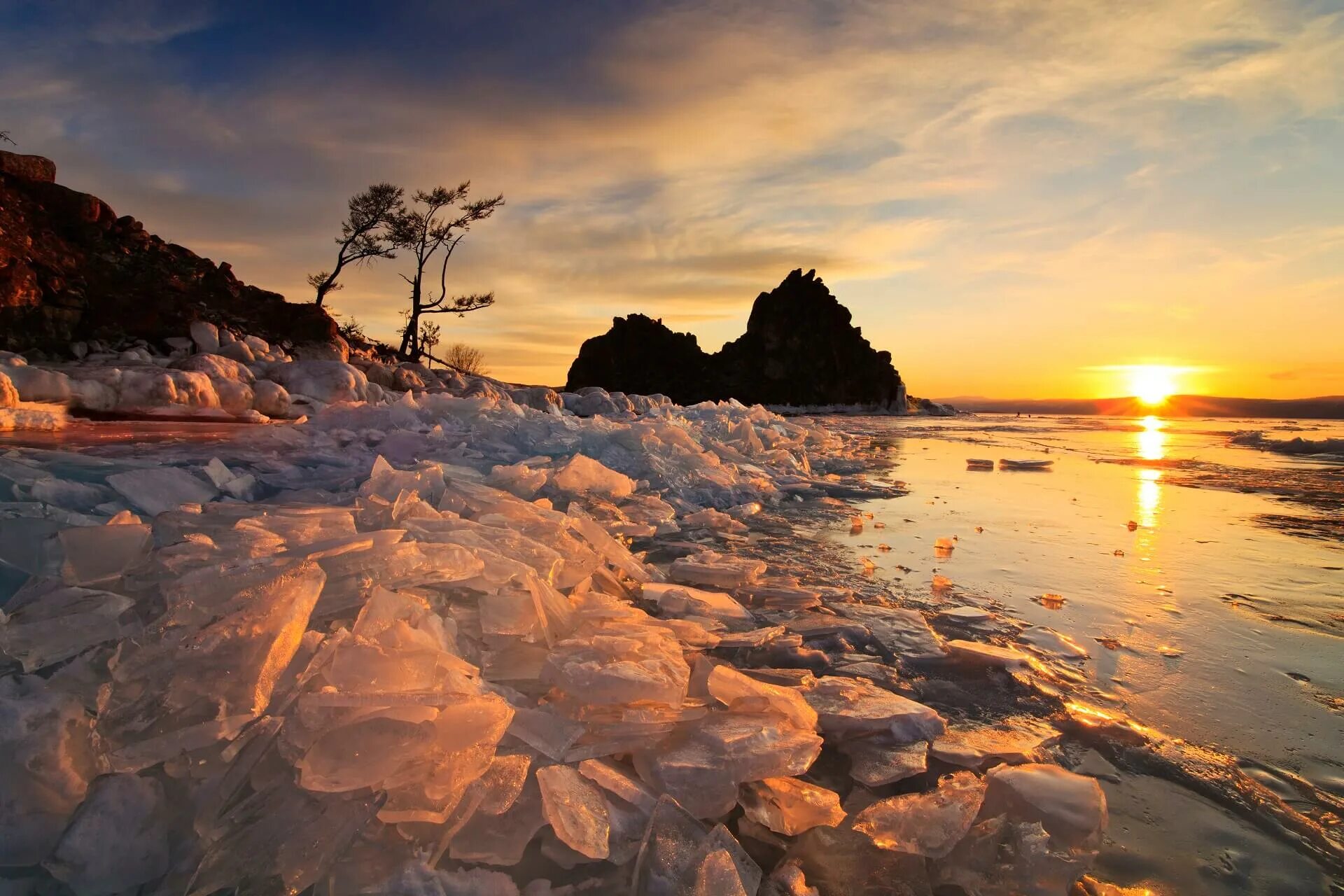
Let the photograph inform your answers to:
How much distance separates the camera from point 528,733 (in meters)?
1.17

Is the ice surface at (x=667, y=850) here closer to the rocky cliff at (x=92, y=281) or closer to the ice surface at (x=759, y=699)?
the ice surface at (x=759, y=699)

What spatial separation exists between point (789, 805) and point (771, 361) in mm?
61913

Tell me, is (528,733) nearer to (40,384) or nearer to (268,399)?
(40,384)

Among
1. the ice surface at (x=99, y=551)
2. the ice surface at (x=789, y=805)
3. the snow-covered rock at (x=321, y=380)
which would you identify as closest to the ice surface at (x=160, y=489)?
the ice surface at (x=99, y=551)

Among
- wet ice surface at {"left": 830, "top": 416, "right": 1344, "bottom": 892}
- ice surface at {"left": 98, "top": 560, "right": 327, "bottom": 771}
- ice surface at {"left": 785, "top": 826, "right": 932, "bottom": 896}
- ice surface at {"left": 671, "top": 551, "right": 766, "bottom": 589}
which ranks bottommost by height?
ice surface at {"left": 785, "top": 826, "right": 932, "bottom": 896}

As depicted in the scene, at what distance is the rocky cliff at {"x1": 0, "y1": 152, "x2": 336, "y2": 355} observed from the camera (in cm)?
819

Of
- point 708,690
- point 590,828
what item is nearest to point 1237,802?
point 708,690

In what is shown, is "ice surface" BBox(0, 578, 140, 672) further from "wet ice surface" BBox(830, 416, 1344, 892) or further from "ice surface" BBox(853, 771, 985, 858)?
"wet ice surface" BBox(830, 416, 1344, 892)

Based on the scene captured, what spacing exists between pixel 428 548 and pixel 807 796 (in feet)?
3.65

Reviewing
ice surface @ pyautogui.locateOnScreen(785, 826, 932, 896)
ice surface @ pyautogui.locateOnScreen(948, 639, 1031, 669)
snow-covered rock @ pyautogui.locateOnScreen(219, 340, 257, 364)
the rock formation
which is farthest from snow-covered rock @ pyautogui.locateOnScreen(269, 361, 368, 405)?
the rock formation

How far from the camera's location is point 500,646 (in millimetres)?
1501

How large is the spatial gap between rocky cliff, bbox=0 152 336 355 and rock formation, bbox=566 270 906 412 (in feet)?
152

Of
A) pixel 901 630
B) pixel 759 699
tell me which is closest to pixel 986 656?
pixel 901 630

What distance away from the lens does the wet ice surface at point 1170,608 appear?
1.27 meters
